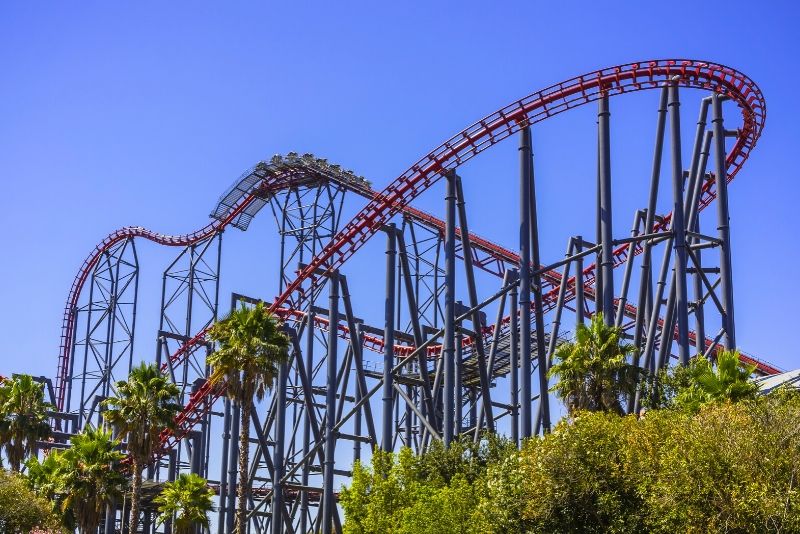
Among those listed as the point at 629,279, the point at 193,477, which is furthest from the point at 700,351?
the point at 193,477

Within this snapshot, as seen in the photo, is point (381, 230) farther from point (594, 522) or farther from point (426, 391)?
point (594, 522)

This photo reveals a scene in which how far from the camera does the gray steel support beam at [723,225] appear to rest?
86.5 feet

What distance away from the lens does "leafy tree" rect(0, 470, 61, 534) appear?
969 inches

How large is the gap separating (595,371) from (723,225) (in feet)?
21.7

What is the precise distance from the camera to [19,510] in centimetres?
2469

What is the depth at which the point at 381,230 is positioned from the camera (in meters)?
32.6

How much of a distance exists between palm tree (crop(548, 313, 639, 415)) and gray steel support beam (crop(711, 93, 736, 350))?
4.05 metres

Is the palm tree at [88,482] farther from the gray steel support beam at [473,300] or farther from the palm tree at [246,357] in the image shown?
the gray steel support beam at [473,300]

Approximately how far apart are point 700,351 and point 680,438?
1049 cm

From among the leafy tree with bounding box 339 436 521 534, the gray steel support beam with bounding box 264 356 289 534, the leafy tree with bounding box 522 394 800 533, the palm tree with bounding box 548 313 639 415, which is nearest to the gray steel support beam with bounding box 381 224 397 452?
the leafy tree with bounding box 339 436 521 534

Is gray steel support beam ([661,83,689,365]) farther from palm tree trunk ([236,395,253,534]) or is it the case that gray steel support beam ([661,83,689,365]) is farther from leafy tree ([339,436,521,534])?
palm tree trunk ([236,395,253,534])

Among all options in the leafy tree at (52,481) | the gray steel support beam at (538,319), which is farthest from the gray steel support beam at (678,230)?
the leafy tree at (52,481)

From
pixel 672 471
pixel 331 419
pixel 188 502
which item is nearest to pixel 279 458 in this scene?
pixel 331 419

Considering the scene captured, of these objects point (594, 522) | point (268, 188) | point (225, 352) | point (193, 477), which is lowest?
point (594, 522)
